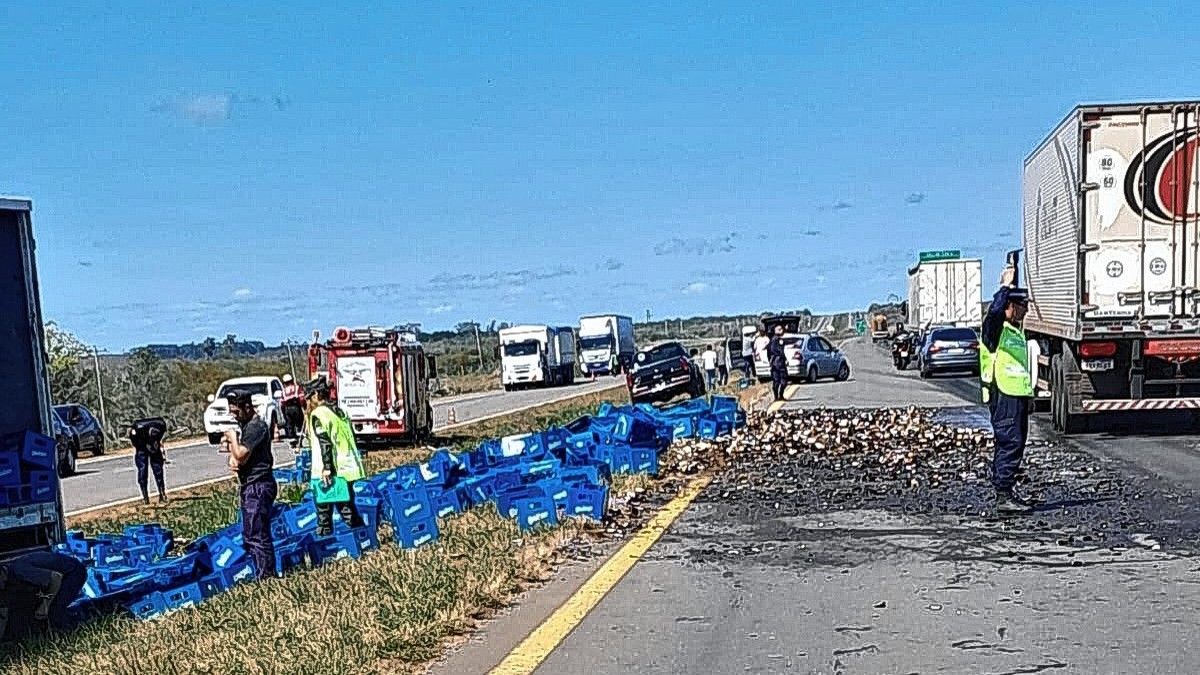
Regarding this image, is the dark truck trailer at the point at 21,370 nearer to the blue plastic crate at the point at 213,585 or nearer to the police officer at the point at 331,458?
the blue plastic crate at the point at 213,585

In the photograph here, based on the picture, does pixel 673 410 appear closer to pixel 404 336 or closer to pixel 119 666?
pixel 404 336

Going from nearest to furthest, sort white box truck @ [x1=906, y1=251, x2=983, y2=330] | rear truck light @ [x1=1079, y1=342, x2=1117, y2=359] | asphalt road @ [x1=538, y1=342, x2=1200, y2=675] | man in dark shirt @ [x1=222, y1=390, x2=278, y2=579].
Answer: asphalt road @ [x1=538, y1=342, x2=1200, y2=675] → man in dark shirt @ [x1=222, y1=390, x2=278, y2=579] → rear truck light @ [x1=1079, y1=342, x2=1117, y2=359] → white box truck @ [x1=906, y1=251, x2=983, y2=330]

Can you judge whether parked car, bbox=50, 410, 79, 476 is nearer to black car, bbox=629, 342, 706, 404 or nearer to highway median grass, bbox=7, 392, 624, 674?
black car, bbox=629, 342, 706, 404

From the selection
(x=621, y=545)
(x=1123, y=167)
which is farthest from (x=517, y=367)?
(x=621, y=545)

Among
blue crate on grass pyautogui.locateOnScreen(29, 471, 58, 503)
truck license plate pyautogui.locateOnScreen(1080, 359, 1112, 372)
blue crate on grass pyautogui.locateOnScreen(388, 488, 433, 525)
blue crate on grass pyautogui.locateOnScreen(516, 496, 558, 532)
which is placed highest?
blue crate on grass pyautogui.locateOnScreen(29, 471, 58, 503)

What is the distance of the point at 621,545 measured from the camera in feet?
31.4

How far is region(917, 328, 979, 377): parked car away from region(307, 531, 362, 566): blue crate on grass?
2873 centimetres

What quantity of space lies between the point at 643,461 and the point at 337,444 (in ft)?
12.5

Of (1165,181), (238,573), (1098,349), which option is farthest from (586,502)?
(1165,181)

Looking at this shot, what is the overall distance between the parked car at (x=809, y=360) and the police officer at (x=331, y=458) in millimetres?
26363

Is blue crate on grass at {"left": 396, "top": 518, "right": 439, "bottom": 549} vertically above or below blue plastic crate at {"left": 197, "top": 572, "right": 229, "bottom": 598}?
above

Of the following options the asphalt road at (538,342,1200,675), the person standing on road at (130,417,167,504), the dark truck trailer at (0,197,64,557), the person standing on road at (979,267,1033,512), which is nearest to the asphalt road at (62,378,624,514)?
the person standing on road at (130,417,167,504)

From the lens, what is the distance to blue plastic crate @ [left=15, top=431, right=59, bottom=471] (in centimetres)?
836

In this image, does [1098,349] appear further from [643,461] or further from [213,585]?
[213,585]
